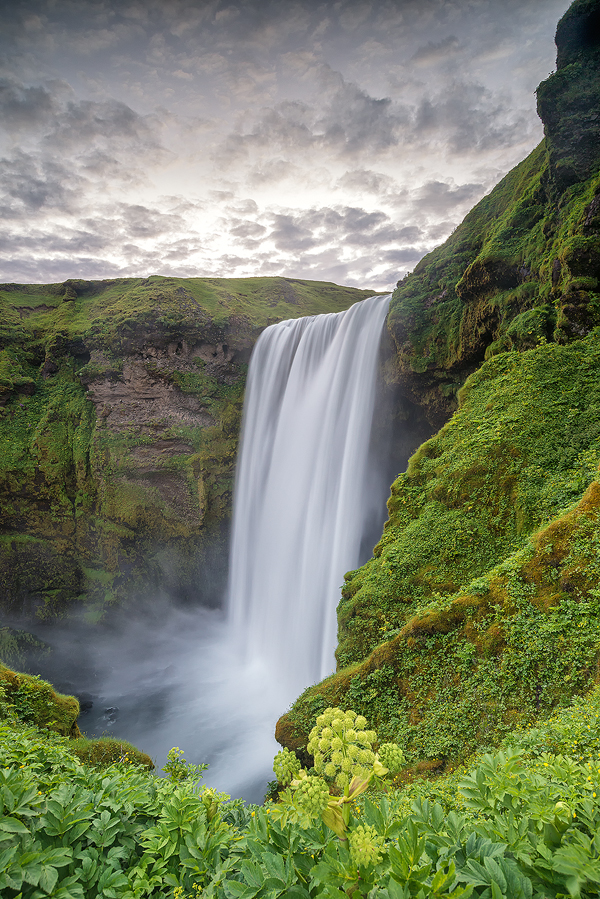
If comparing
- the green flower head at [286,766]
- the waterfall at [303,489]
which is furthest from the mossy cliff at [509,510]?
the waterfall at [303,489]

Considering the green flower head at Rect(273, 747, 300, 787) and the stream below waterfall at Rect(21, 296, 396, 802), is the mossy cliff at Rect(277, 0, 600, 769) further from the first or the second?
the stream below waterfall at Rect(21, 296, 396, 802)

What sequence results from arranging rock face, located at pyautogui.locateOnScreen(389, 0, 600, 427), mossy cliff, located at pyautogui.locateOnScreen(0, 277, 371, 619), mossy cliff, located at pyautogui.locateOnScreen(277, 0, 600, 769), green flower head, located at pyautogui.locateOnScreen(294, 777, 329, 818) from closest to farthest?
1. green flower head, located at pyautogui.locateOnScreen(294, 777, 329, 818)
2. mossy cliff, located at pyautogui.locateOnScreen(277, 0, 600, 769)
3. rock face, located at pyautogui.locateOnScreen(389, 0, 600, 427)
4. mossy cliff, located at pyautogui.locateOnScreen(0, 277, 371, 619)

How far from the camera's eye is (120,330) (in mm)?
21391

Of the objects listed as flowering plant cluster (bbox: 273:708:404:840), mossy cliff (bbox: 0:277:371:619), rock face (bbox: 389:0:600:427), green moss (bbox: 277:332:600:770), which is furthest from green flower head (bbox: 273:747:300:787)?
mossy cliff (bbox: 0:277:371:619)

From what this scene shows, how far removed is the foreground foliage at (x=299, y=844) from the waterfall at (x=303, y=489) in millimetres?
10593

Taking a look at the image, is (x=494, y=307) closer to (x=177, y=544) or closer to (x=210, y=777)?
(x=210, y=777)

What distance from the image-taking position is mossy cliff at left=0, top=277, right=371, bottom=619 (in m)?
20.6

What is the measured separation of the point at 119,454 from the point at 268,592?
415 inches

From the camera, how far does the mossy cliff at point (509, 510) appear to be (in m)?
4.79

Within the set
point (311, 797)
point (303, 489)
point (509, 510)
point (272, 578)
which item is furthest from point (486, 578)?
point (272, 578)

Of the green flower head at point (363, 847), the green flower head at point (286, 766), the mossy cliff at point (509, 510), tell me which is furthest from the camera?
the mossy cliff at point (509, 510)

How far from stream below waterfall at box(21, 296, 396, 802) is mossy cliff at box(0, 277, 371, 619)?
5.23 ft

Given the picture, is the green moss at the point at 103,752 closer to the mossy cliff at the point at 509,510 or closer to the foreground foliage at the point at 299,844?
the mossy cliff at the point at 509,510

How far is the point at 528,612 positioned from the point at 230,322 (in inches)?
832
